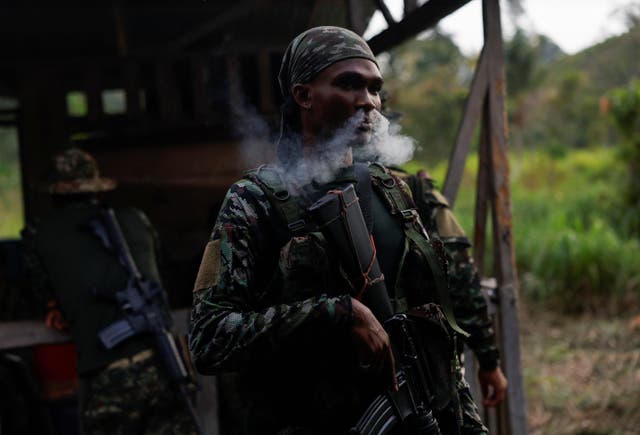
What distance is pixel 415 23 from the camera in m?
3.03

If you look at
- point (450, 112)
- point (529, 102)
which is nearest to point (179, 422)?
point (450, 112)

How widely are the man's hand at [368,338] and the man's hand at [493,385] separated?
3.94 ft

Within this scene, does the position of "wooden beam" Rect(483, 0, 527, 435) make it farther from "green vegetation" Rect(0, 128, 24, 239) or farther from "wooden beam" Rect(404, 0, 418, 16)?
"green vegetation" Rect(0, 128, 24, 239)

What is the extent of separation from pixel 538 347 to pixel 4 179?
21.1 metres

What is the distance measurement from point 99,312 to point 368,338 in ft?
7.23

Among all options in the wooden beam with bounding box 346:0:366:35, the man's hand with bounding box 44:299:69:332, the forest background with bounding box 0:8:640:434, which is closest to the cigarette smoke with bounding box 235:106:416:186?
the forest background with bounding box 0:8:640:434

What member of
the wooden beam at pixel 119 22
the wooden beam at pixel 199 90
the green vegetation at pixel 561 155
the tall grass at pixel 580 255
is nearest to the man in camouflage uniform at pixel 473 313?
the wooden beam at pixel 199 90

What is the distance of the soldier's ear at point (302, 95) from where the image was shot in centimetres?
184

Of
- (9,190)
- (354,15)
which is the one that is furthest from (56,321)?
(9,190)

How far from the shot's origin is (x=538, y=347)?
7762mm

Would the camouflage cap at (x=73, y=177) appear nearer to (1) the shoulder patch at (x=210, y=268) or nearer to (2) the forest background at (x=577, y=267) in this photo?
(2) the forest background at (x=577, y=267)

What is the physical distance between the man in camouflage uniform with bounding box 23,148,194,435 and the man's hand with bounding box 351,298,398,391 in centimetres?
211

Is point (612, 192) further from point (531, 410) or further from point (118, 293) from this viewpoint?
point (118, 293)

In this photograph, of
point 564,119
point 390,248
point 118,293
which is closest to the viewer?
point 390,248
